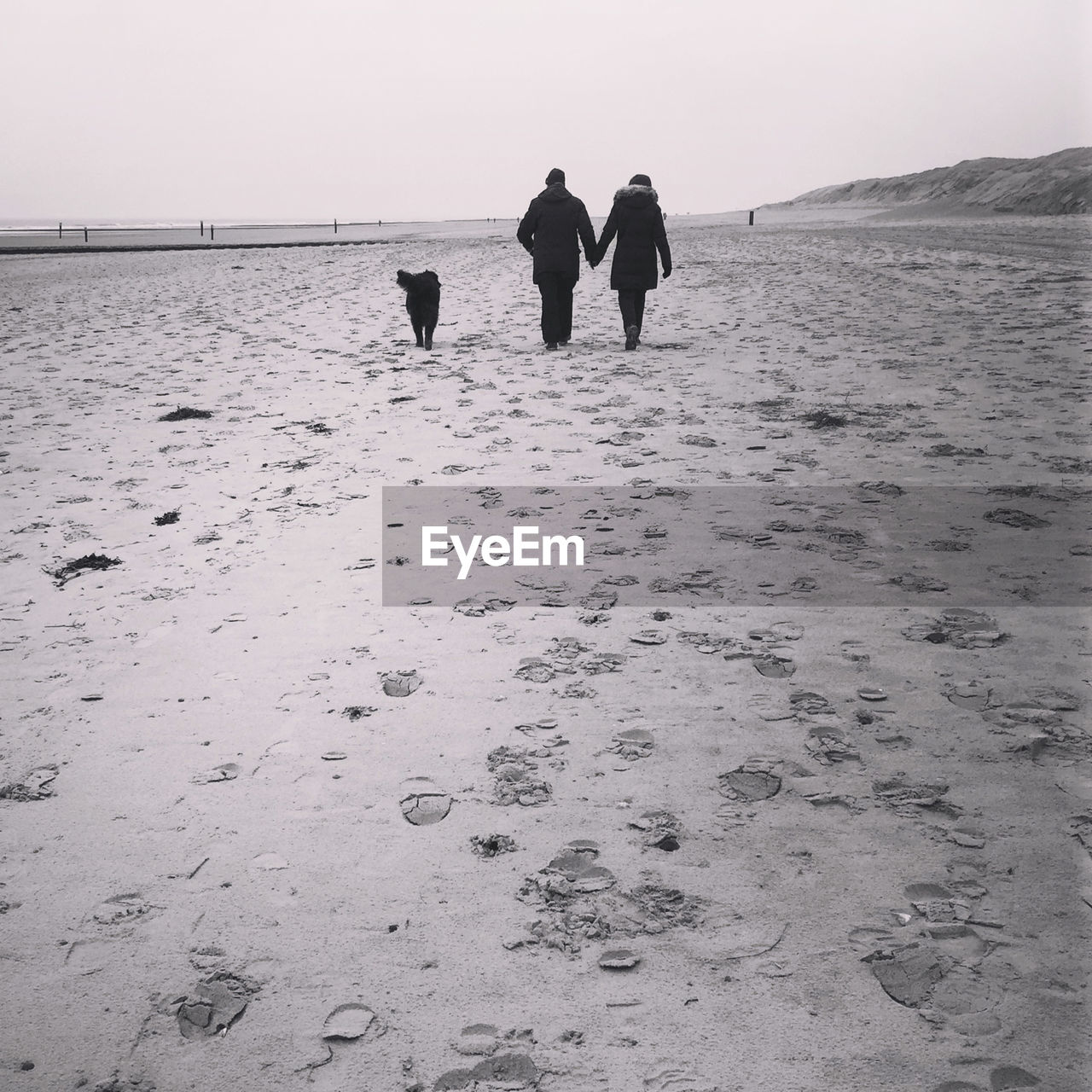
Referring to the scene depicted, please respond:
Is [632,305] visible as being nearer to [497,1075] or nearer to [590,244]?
[590,244]

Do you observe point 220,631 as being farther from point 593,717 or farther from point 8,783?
point 593,717

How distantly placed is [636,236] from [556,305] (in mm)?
1057

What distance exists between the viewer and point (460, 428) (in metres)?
6.46

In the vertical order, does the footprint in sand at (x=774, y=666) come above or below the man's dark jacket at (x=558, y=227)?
below

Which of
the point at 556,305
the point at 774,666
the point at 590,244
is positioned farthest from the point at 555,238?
the point at 774,666

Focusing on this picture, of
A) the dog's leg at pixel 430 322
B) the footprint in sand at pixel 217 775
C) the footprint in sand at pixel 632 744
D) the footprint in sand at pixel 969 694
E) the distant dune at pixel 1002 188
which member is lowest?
the footprint in sand at pixel 217 775

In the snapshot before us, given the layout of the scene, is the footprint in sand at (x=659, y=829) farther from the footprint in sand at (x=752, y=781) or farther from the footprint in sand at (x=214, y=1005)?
the footprint in sand at (x=214, y=1005)

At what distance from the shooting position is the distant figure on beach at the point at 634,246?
9328 millimetres

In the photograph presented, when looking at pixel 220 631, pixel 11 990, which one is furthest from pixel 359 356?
pixel 11 990

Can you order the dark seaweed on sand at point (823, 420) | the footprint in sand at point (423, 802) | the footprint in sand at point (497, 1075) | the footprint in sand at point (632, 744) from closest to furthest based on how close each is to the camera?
the footprint in sand at point (497, 1075), the footprint in sand at point (423, 802), the footprint in sand at point (632, 744), the dark seaweed on sand at point (823, 420)

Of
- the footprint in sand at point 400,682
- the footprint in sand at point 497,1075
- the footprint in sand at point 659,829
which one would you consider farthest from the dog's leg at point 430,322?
the footprint in sand at point 497,1075

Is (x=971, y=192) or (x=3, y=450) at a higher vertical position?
(x=971, y=192)

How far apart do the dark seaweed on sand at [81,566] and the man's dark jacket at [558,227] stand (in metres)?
6.23

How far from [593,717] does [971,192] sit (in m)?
82.4
